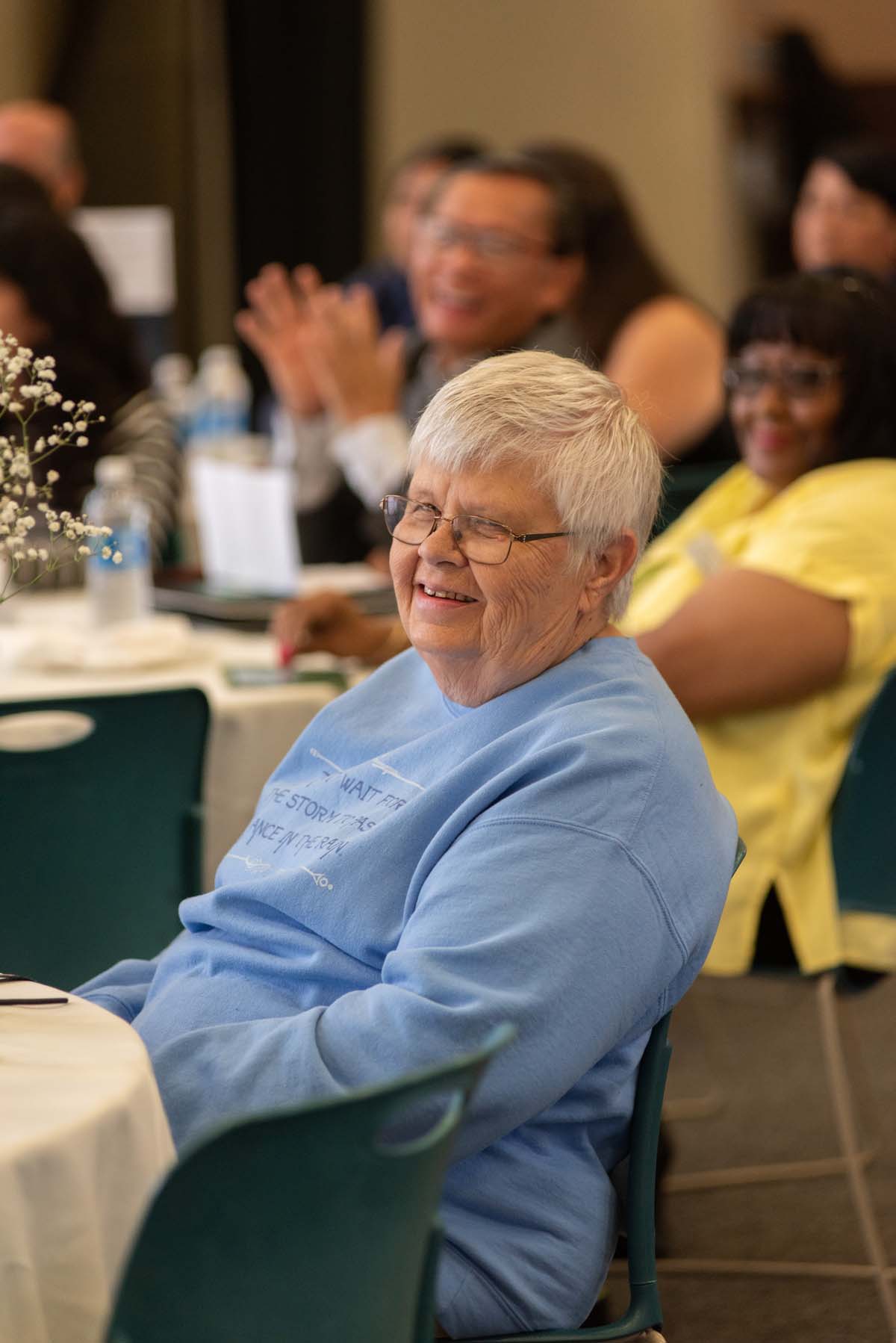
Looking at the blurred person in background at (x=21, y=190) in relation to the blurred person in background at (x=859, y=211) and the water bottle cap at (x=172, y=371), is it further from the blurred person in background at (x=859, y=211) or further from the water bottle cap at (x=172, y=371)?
the blurred person in background at (x=859, y=211)

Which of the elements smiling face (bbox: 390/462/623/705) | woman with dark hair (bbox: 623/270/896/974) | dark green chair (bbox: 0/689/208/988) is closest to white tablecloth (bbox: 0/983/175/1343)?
smiling face (bbox: 390/462/623/705)

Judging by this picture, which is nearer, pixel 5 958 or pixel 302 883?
pixel 302 883

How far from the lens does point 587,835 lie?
1335 millimetres

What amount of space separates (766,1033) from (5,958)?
189 centimetres

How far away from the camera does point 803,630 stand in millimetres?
2342

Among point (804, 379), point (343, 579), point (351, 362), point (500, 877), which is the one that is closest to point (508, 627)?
point (500, 877)

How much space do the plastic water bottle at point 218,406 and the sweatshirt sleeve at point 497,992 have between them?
354cm

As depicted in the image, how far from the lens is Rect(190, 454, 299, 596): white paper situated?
296 cm

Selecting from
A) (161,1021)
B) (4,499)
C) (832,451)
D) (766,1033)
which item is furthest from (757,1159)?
(4,499)

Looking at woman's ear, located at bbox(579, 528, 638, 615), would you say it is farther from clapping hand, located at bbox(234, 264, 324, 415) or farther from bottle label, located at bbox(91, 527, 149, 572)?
clapping hand, located at bbox(234, 264, 324, 415)

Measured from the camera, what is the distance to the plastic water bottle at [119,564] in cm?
278

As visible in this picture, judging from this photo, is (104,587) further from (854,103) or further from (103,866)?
(854,103)

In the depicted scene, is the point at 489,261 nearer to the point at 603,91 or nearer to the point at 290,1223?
the point at 290,1223

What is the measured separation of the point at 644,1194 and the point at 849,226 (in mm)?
3456
